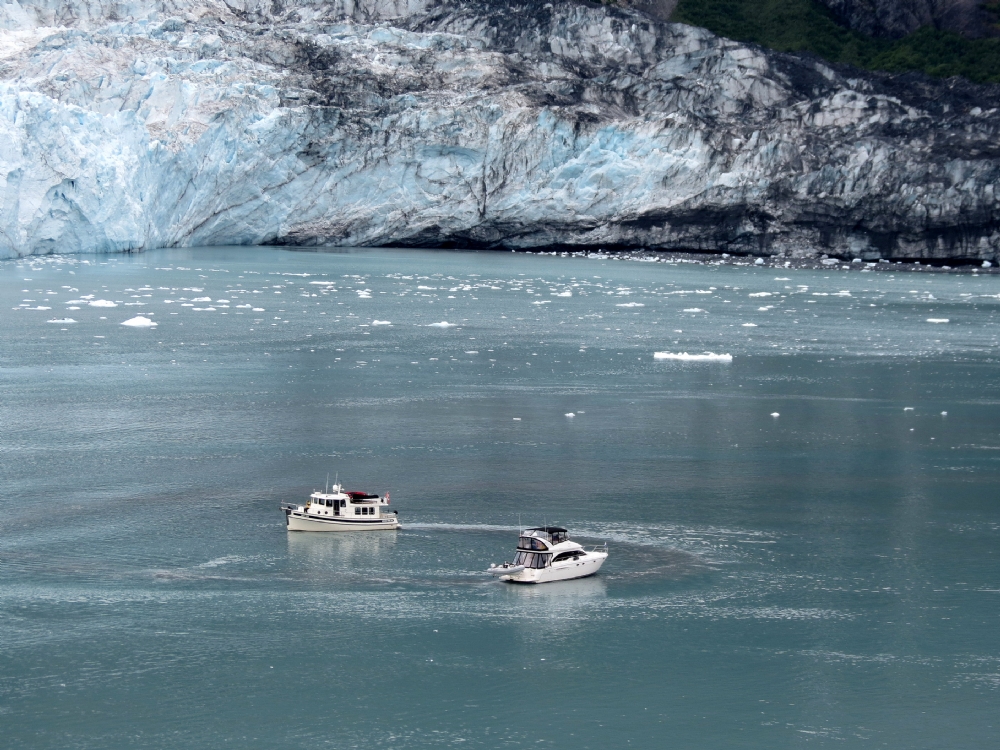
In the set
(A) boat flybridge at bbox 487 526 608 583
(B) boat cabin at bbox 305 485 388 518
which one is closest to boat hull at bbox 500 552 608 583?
(A) boat flybridge at bbox 487 526 608 583

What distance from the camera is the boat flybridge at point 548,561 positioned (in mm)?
6949

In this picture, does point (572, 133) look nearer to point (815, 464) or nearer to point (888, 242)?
point (888, 242)

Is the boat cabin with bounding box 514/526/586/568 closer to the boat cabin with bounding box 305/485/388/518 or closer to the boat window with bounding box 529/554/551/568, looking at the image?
the boat window with bounding box 529/554/551/568

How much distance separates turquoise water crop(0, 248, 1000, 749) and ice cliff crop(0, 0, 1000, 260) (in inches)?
645

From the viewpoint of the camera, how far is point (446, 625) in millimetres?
6238

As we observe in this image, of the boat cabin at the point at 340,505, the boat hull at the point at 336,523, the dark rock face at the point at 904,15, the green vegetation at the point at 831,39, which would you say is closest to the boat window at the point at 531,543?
the boat hull at the point at 336,523

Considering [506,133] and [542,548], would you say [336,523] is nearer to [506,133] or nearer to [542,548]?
[542,548]

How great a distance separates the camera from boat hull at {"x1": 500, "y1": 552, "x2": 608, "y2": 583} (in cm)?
694

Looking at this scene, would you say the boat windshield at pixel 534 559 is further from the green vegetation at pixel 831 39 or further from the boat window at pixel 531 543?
the green vegetation at pixel 831 39

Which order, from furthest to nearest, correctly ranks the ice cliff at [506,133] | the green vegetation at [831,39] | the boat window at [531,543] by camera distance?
1. the green vegetation at [831,39]
2. the ice cliff at [506,133]
3. the boat window at [531,543]

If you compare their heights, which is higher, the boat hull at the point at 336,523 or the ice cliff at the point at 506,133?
the ice cliff at the point at 506,133

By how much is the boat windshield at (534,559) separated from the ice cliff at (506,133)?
942 inches

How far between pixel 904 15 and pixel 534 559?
4122 centimetres

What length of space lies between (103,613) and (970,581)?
4.79 meters
